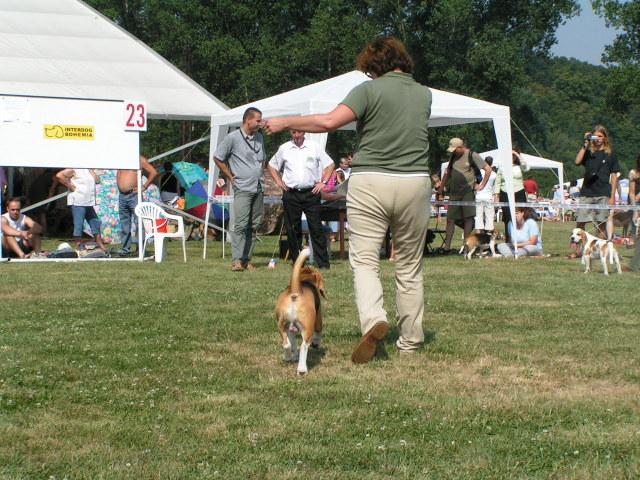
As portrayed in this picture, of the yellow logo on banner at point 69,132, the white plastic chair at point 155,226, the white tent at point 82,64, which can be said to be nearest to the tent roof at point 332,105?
the white plastic chair at point 155,226

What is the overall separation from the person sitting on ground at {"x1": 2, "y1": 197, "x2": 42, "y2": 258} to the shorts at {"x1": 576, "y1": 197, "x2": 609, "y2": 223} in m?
8.38

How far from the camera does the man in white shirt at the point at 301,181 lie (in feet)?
41.1

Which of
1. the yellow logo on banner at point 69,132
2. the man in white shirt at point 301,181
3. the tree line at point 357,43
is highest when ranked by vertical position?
the tree line at point 357,43

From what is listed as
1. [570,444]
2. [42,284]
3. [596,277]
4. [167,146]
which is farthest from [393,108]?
[167,146]

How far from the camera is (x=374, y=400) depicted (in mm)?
5230

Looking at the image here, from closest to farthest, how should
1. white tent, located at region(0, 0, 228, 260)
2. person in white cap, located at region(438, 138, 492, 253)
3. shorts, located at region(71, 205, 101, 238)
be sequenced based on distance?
person in white cap, located at region(438, 138, 492, 253), shorts, located at region(71, 205, 101, 238), white tent, located at region(0, 0, 228, 260)

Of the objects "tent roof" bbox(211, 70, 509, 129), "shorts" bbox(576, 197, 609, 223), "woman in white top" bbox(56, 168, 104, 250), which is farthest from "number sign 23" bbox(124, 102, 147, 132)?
"shorts" bbox(576, 197, 609, 223)

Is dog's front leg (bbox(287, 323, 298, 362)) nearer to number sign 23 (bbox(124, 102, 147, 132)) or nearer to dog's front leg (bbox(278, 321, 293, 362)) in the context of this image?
dog's front leg (bbox(278, 321, 293, 362))

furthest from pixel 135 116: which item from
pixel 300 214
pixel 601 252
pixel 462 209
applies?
pixel 601 252

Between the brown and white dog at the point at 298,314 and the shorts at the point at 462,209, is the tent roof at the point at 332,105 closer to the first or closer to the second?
the shorts at the point at 462,209

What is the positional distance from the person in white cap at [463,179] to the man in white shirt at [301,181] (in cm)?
413

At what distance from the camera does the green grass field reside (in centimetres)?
411

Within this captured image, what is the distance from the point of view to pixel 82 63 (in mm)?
19875

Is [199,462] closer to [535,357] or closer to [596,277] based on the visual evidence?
[535,357]
